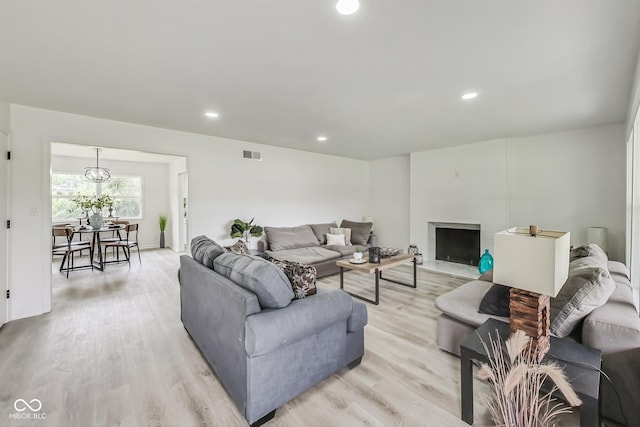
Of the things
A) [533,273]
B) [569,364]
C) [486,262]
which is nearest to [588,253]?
[569,364]

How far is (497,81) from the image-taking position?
8.18 feet

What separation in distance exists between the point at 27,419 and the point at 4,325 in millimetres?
2054

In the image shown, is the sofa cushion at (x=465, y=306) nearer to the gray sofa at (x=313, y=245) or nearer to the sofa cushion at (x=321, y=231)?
the gray sofa at (x=313, y=245)

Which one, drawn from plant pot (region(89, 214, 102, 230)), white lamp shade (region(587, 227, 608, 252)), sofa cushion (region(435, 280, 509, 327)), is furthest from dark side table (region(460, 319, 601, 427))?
plant pot (region(89, 214, 102, 230))

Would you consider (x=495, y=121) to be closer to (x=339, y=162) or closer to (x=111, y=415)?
(x=339, y=162)

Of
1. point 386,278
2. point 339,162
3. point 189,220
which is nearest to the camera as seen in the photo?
point 189,220

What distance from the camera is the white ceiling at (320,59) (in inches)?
63.4

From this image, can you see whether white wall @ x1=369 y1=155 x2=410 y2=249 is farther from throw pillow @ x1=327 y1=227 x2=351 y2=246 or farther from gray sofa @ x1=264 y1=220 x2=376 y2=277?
throw pillow @ x1=327 y1=227 x2=351 y2=246

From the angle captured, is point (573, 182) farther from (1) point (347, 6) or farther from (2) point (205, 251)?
(2) point (205, 251)

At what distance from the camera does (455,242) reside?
18.4 ft

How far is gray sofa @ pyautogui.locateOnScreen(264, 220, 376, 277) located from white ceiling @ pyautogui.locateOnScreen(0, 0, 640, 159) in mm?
2174

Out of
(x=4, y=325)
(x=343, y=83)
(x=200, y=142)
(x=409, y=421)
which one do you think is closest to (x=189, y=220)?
(x=200, y=142)

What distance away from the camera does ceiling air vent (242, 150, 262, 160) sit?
4943mm

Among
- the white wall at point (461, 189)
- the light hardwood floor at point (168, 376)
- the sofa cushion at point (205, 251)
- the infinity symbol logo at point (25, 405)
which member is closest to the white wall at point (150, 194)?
the light hardwood floor at point (168, 376)
